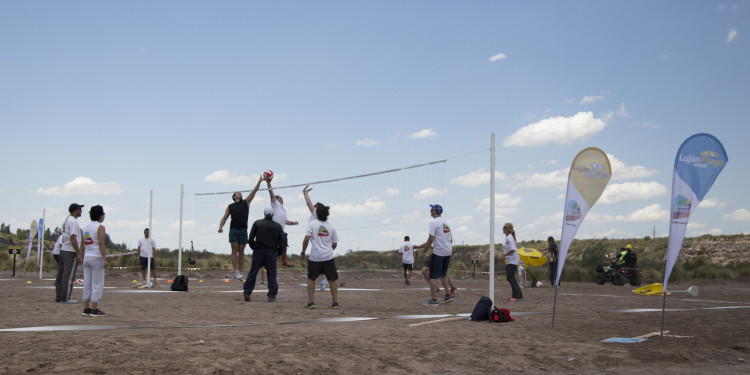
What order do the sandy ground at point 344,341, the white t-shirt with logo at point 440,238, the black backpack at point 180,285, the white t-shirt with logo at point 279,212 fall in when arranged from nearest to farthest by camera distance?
the sandy ground at point 344,341 < the white t-shirt with logo at point 440,238 < the white t-shirt with logo at point 279,212 < the black backpack at point 180,285

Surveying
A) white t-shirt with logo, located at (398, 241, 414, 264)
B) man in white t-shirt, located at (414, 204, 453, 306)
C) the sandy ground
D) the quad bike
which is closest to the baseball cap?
man in white t-shirt, located at (414, 204, 453, 306)

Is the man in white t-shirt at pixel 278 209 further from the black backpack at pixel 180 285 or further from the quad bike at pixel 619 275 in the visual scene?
the quad bike at pixel 619 275

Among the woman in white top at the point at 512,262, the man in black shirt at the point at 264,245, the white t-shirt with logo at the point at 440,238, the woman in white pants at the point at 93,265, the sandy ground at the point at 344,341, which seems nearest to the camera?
the sandy ground at the point at 344,341

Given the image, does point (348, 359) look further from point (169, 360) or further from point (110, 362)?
point (110, 362)

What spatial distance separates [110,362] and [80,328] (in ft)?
7.39

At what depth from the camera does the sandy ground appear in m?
5.31

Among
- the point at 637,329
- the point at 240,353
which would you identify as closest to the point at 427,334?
the point at 240,353

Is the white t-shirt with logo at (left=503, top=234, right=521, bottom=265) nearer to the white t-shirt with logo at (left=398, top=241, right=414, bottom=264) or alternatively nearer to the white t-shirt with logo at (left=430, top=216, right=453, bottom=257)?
the white t-shirt with logo at (left=430, top=216, right=453, bottom=257)

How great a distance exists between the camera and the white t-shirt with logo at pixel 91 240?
866cm

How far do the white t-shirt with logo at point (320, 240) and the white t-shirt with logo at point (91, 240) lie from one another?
328 cm

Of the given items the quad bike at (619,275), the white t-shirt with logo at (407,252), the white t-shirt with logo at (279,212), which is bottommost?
the quad bike at (619,275)

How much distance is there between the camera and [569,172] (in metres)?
8.05

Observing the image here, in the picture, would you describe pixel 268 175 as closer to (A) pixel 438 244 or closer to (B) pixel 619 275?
(A) pixel 438 244

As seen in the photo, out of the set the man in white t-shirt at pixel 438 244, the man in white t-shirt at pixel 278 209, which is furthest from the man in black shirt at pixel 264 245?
the man in white t-shirt at pixel 438 244
